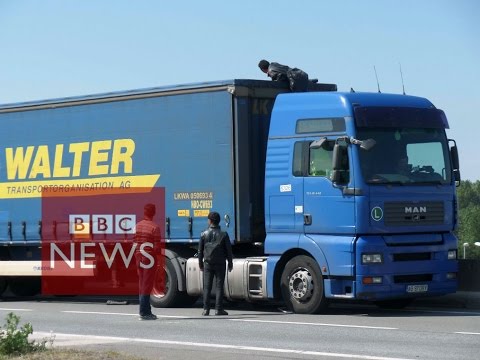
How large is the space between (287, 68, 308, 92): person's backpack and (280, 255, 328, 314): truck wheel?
3.00m

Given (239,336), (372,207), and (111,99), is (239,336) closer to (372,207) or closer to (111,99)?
(372,207)

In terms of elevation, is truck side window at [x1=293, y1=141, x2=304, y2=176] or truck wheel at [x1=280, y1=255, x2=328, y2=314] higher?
truck side window at [x1=293, y1=141, x2=304, y2=176]

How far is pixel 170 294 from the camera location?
67.5ft

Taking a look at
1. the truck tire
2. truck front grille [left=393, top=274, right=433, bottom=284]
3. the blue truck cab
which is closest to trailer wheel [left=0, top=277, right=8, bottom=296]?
the truck tire

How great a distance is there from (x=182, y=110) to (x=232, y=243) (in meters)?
2.51

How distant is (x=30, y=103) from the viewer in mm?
23344

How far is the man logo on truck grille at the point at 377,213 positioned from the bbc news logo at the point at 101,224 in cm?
517

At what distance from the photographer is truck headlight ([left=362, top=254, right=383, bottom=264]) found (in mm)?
17812

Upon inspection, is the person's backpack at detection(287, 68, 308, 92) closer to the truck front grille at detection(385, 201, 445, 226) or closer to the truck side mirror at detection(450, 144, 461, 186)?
the truck side mirror at detection(450, 144, 461, 186)

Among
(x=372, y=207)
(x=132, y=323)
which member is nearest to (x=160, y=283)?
(x=132, y=323)

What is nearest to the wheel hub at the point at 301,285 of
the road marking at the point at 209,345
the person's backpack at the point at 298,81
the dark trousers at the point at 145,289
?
the dark trousers at the point at 145,289

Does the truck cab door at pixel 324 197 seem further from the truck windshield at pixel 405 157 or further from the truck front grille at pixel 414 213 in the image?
the truck front grille at pixel 414 213

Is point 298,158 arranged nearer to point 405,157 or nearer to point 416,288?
point 405,157

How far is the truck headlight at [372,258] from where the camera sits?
17.8 meters
